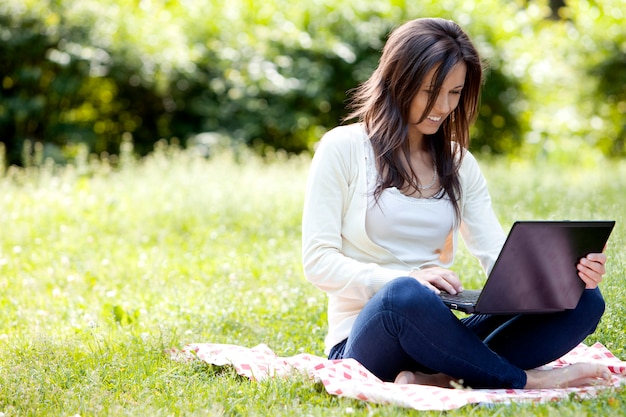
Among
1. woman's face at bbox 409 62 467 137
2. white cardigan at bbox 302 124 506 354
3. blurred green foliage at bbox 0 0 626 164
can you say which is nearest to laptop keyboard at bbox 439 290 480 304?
white cardigan at bbox 302 124 506 354

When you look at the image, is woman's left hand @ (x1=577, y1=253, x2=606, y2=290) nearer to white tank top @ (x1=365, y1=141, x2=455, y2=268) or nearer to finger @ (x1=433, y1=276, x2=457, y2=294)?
finger @ (x1=433, y1=276, x2=457, y2=294)

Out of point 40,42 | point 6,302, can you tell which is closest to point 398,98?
point 6,302

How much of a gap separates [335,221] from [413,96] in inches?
21.7

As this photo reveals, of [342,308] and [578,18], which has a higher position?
[578,18]

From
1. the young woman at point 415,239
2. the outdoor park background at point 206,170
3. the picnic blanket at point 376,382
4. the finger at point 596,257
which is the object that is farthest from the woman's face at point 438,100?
the picnic blanket at point 376,382

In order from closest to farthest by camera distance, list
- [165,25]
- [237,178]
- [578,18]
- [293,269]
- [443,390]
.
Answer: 1. [443,390]
2. [293,269]
3. [237,178]
4. [165,25]
5. [578,18]

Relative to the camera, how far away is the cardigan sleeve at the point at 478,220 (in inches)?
138

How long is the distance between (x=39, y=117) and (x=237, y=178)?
294cm

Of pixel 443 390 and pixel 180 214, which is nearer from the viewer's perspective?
pixel 443 390

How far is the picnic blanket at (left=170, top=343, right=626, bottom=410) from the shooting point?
2869 millimetres

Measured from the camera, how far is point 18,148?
9531 mm

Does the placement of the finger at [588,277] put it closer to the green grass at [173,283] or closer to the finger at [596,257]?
the finger at [596,257]

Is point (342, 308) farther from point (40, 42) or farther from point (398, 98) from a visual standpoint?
point (40, 42)

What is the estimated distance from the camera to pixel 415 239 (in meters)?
3.35
